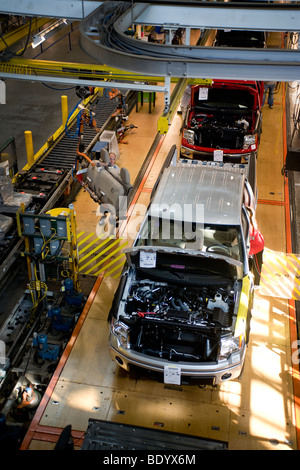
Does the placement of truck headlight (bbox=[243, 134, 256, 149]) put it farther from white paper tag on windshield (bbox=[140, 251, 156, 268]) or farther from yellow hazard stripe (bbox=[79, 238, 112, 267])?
white paper tag on windshield (bbox=[140, 251, 156, 268])

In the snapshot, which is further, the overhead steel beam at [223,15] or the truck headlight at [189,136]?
the truck headlight at [189,136]

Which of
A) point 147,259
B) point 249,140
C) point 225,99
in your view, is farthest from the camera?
point 225,99

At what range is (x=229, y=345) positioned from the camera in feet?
17.9

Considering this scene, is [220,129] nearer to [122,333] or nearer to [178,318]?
[178,318]

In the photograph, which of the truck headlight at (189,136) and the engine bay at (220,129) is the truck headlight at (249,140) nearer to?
the engine bay at (220,129)

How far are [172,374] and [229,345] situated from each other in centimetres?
65

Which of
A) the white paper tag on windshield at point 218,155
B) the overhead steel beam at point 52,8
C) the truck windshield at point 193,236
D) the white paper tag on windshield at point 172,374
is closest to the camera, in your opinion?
the white paper tag on windshield at point 172,374

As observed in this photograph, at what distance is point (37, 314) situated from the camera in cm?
716

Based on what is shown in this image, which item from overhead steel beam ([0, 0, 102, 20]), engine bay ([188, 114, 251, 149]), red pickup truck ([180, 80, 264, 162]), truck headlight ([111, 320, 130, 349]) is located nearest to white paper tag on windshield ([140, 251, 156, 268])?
truck headlight ([111, 320, 130, 349])

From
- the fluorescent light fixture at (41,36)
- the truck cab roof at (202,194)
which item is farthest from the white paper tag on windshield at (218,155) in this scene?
the fluorescent light fixture at (41,36)

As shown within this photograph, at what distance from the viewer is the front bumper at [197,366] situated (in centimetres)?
534

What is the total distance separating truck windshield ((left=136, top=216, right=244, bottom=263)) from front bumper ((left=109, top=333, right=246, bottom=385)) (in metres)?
1.32

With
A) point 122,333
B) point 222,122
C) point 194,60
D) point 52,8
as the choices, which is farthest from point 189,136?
A: point 194,60

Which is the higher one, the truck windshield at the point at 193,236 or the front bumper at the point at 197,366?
the truck windshield at the point at 193,236
